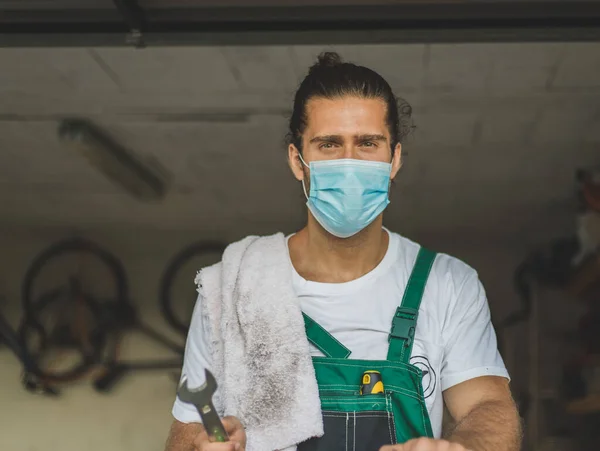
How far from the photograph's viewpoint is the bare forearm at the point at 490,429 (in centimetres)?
160

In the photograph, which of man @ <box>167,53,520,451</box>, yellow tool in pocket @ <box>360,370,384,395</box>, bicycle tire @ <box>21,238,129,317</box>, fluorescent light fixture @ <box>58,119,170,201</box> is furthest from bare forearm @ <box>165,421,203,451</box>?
bicycle tire @ <box>21,238,129,317</box>

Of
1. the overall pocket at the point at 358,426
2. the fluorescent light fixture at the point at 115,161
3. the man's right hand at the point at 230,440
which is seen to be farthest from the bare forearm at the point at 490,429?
the fluorescent light fixture at the point at 115,161

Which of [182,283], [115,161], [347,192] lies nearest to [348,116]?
[347,192]

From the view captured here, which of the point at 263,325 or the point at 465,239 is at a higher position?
the point at 465,239

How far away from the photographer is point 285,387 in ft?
5.77

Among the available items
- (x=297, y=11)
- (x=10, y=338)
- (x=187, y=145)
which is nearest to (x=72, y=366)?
(x=10, y=338)

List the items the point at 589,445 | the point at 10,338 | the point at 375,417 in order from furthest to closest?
1. the point at 10,338
2. the point at 589,445
3. the point at 375,417

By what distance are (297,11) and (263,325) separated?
4.28ft

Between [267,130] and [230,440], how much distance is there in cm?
308

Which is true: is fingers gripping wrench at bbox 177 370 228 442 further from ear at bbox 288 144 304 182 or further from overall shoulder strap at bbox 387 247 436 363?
ear at bbox 288 144 304 182

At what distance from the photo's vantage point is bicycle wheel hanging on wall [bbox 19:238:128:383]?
6789 mm

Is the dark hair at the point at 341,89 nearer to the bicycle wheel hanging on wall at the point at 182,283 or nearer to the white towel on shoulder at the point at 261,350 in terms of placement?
the white towel on shoulder at the point at 261,350

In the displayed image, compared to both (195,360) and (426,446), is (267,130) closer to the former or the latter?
(195,360)

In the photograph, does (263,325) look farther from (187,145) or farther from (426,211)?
(426,211)
